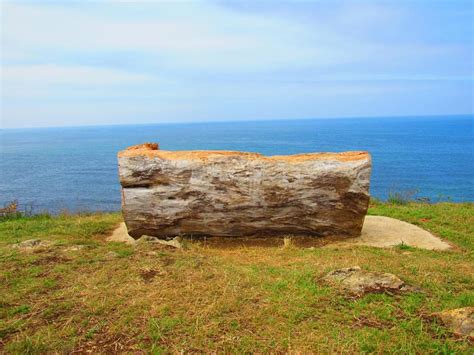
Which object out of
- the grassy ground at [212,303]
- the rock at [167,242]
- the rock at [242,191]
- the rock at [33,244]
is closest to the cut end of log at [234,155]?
the rock at [242,191]

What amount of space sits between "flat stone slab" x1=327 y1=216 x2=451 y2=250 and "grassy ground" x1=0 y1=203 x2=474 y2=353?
111 cm

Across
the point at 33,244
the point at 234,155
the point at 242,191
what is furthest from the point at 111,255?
the point at 234,155

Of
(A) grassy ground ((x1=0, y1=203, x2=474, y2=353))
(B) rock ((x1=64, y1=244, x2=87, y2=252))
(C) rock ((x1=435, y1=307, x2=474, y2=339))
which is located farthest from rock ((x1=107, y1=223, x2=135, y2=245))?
(C) rock ((x1=435, y1=307, x2=474, y2=339))

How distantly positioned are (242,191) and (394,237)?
4.01 metres

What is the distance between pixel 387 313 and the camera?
5.14 m

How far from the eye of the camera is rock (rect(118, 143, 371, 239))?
962 cm

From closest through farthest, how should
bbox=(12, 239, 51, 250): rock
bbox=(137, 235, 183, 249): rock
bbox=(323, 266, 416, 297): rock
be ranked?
1. bbox=(323, 266, 416, 297): rock
2. bbox=(12, 239, 51, 250): rock
3. bbox=(137, 235, 183, 249): rock

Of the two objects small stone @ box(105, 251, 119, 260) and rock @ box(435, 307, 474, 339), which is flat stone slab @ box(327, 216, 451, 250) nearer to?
rock @ box(435, 307, 474, 339)

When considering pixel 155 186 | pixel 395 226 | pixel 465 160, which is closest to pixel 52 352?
pixel 155 186

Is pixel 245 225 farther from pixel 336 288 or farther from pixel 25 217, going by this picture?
pixel 25 217

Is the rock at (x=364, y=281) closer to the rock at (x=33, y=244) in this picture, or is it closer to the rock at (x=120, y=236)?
the rock at (x=120, y=236)

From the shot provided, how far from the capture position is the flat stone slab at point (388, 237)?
31.6 ft

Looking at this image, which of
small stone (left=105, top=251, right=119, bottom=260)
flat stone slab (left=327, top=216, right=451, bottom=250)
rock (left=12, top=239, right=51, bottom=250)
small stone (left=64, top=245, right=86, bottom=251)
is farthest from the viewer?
flat stone slab (left=327, top=216, right=451, bottom=250)

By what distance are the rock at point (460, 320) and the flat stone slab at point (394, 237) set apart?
4.50 meters
